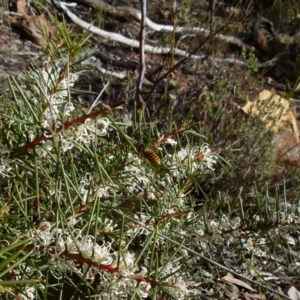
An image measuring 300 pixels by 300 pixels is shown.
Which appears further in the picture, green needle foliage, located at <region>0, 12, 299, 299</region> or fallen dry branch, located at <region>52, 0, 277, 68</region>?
fallen dry branch, located at <region>52, 0, 277, 68</region>

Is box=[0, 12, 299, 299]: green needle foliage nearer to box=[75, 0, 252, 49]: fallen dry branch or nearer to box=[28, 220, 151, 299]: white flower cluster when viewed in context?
box=[28, 220, 151, 299]: white flower cluster

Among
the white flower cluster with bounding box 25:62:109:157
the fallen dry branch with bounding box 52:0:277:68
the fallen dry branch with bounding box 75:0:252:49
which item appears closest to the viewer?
the white flower cluster with bounding box 25:62:109:157

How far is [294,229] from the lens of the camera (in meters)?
2.09

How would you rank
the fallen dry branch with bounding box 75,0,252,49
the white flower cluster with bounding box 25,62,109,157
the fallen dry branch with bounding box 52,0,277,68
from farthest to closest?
the fallen dry branch with bounding box 75,0,252,49 → the fallen dry branch with bounding box 52,0,277,68 → the white flower cluster with bounding box 25,62,109,157

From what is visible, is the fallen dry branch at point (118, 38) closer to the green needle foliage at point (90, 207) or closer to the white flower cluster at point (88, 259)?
the green needle foliage at point (90, 207)

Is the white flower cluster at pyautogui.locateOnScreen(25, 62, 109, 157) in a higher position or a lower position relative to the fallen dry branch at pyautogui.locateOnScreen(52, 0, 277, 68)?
higher

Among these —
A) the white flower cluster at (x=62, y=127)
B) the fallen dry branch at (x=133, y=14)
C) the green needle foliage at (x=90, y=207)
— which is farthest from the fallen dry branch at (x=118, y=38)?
the white flower cluster at (x=62, y=127)

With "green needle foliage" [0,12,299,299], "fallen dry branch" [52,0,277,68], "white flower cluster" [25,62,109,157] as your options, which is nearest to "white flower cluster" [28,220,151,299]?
"green needle foliage" [0,12,299,299]

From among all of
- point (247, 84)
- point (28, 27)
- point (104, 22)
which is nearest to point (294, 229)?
point (247, 84)

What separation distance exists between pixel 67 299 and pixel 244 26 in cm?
659

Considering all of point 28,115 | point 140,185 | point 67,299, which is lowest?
point 67,299

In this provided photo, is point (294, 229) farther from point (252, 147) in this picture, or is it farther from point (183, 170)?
point (252, 147)

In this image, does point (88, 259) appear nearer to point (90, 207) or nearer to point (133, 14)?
point (90, 207)

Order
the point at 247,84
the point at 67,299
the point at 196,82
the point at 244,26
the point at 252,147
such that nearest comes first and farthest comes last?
the point at 67,299 → the point at 252,147 → the point at 196,82 → the point at 247,84 → the point at 244,26
